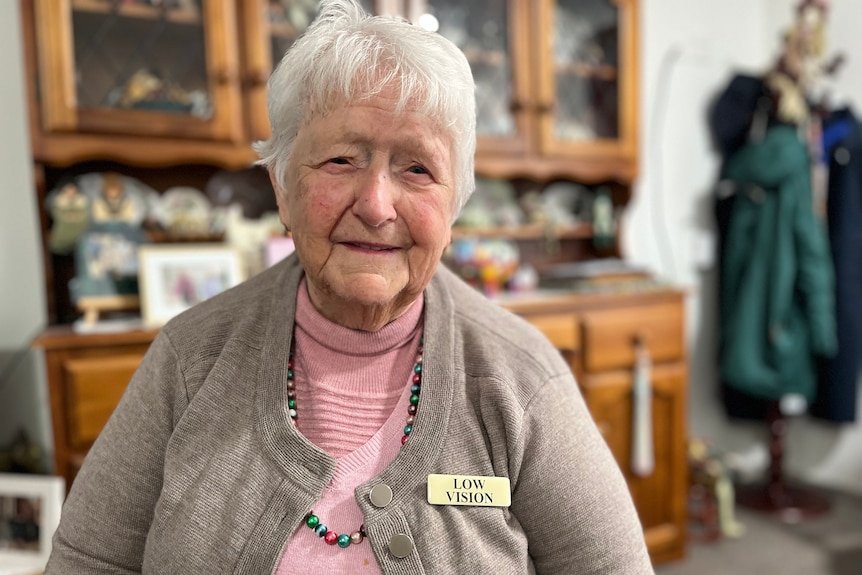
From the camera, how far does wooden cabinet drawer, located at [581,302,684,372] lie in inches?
80.5

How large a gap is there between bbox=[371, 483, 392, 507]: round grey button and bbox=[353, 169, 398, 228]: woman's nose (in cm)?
33

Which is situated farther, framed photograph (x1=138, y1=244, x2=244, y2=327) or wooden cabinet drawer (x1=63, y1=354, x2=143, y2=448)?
framed photograph (x1=138, y1=244, x2=244, y2=327)

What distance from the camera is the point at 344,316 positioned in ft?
2.94

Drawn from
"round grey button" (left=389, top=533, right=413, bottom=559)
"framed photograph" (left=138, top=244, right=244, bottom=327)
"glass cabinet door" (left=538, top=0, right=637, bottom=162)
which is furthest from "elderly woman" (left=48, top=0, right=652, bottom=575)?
"glass cabinet door" (left=538, top=0, right=637, bottom=162)

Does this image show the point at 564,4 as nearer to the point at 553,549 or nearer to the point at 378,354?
the point at 378,354

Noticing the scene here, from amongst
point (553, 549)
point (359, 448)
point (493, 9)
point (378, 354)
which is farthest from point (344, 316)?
point (493, 9)

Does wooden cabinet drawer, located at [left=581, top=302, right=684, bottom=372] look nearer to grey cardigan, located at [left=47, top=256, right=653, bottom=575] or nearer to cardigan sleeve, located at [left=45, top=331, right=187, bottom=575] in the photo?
grey cardigan, located at [left=47, top=256, right=653, bottom=575]

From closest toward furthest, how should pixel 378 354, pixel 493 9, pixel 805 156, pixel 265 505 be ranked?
pixel 265 505
pixel 378 354
pixel 493 9
pixel 805 156

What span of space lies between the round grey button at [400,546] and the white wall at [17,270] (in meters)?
1.48

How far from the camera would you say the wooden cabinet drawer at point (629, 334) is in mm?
2045

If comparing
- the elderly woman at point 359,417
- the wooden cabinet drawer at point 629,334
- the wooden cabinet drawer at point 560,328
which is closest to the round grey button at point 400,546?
the elderly woman at point 359,417

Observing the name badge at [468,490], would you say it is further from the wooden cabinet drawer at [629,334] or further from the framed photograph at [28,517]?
the wooden cabinet drawer at [629,334]

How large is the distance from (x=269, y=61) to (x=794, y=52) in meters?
2.09

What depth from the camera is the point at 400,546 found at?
2.53ft
